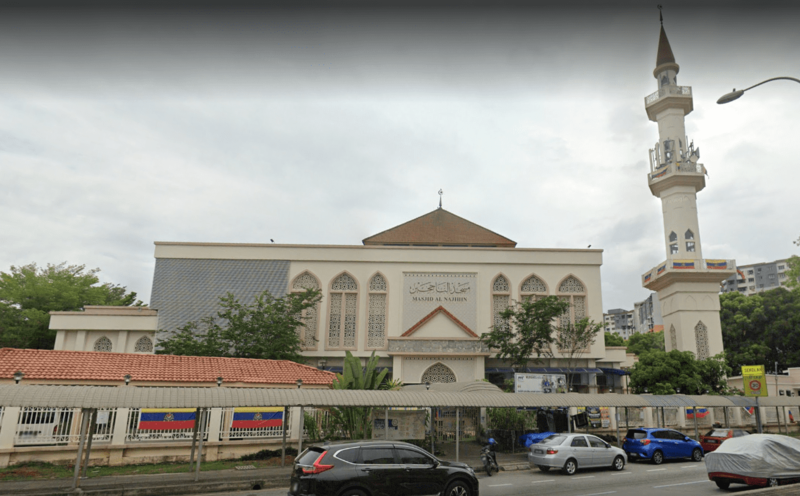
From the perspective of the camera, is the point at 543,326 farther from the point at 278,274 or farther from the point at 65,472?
the point at 65,472

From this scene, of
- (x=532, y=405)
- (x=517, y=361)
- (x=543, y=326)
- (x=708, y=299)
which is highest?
(x=708, y=299)

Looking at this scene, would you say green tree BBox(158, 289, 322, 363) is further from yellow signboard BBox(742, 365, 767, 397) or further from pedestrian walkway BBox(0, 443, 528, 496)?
yellow signboard BBox(742, 365, 767, 397)

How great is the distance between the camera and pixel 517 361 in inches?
1125

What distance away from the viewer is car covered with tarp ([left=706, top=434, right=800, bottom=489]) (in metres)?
12.0

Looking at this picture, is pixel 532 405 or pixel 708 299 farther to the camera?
pixel 708 299

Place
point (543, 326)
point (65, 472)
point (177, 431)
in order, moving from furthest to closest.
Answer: point (543, 326) < point (177, 431) < point (65, 472)

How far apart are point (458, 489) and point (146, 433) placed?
10930 millimetres

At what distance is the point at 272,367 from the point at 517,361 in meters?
13.8

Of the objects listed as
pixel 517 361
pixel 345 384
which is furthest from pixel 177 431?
pixel 517 361

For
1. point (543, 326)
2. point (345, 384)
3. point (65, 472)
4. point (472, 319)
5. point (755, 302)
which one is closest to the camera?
point (65, 472)

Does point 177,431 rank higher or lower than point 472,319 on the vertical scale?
lower

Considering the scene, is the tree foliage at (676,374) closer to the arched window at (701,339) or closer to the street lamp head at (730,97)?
the arched window at (701,339)

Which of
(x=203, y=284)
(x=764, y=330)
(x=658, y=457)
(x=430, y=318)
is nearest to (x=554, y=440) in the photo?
(x=658, y=457)

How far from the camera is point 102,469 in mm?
15133
